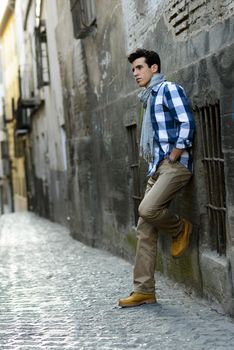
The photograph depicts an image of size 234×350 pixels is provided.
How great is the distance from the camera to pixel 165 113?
5543 millimetres

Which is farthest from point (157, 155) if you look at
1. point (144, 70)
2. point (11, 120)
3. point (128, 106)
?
point (11, 120)

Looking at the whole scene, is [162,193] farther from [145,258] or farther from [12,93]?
[12,93]

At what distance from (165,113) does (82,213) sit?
6.44 metres

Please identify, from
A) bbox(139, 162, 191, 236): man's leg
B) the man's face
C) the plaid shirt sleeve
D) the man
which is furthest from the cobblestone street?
the man's face

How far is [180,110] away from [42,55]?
13241 millimetres

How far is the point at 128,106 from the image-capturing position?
26.8 feet

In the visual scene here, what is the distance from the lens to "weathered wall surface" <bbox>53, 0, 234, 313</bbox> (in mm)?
5098

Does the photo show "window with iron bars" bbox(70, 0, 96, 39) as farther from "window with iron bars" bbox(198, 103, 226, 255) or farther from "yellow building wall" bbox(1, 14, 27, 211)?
"yellow building wall" bbox(1, 14, 27, 211)

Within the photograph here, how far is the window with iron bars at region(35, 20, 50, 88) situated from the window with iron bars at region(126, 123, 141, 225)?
392 inches

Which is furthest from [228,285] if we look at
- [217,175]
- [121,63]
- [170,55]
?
[121,63]

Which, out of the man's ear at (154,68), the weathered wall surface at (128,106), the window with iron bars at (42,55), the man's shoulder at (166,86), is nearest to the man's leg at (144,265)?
the weathered wall surface at (128,106)

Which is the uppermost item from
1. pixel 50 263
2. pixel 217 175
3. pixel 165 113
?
pixel 165 113

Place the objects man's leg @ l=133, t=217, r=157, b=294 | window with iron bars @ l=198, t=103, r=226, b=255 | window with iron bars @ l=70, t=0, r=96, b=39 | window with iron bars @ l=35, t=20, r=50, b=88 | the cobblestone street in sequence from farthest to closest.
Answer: window with iron bars @ l=35, t=20, r=50, b=88
window with iron bars @ l=70, t=0, r=96, b=39
man's leg @ l=133, t=217, r=157, b=294
window with iron bars @ l=198, t=103, r=226, b=255
the cobblestone street

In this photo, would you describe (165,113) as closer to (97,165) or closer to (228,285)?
(228,285)
